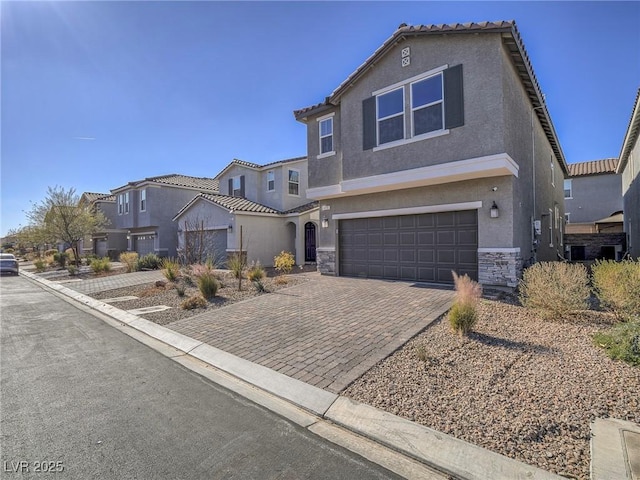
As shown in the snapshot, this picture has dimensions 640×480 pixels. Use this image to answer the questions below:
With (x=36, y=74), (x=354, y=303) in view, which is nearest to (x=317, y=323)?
(x=354, y=303)

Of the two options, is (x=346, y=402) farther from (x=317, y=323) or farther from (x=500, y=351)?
(x=317, y=323)

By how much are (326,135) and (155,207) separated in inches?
762

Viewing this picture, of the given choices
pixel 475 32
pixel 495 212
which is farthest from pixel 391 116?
pixel 495 212

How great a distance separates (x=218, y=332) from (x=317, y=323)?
2.19 m

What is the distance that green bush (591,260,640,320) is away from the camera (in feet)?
19.0

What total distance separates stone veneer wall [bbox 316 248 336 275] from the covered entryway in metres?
19.9

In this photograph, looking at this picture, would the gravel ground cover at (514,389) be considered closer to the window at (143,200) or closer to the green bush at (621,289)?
the green bush at (621,289)

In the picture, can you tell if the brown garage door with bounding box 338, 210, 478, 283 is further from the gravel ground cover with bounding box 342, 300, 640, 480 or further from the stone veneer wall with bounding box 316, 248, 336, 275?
the gravel ground cover with bounding box 342, 300, 640, 480

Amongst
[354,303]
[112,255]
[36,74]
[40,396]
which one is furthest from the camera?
[112,255]

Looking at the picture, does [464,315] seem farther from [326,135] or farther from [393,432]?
[326,135]

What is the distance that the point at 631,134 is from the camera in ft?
51.4

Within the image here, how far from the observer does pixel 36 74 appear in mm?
10336

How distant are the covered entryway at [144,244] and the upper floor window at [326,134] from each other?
20.9 metres

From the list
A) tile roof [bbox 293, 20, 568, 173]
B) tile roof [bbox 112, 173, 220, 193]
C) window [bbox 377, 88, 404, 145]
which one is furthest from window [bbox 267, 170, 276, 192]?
window [bbox 377, 88, 404, 145]
